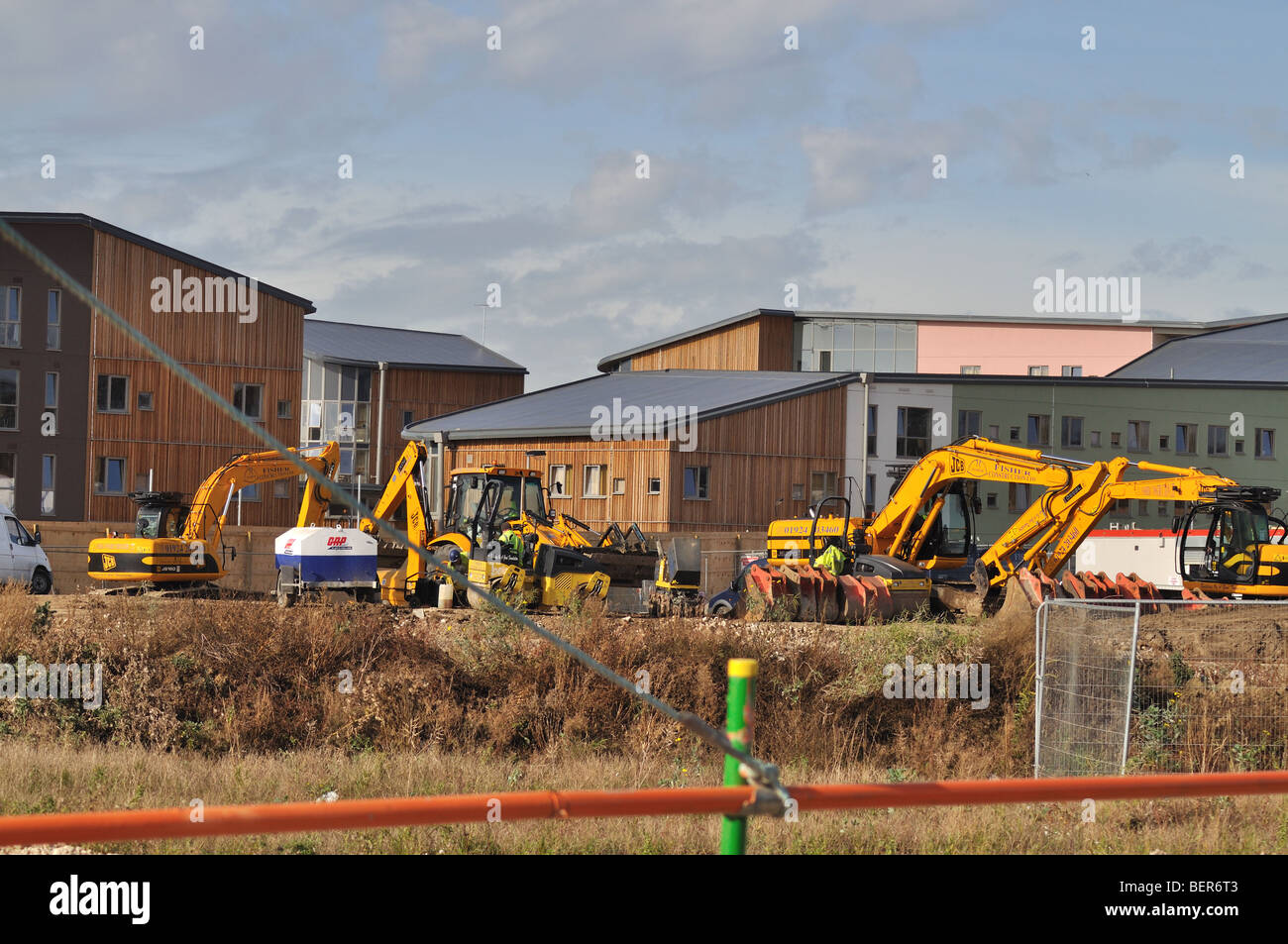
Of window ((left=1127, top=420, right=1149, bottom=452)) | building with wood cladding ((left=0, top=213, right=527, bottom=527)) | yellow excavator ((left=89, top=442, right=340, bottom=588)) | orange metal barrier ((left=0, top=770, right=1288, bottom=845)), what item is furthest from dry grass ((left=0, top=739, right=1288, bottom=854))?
window ((left=1127, top=420, right=1149, bottom=452))

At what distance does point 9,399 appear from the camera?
4406 cm

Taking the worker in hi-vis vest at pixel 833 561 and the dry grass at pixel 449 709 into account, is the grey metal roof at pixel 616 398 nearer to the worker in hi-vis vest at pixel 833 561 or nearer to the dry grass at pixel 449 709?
the worker in hi-vis vest at pixel 833 561

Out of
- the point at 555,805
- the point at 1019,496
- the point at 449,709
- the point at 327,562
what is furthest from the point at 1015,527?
the point at 1019,496

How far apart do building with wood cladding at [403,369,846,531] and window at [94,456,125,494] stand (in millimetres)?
11637

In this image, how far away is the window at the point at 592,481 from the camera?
155 ft

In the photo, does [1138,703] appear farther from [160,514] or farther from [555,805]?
[160,514]

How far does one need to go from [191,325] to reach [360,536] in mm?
24613

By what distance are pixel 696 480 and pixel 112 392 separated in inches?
751

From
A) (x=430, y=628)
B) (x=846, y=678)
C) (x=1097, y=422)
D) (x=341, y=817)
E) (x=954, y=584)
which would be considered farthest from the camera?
(x=1097, y=422)

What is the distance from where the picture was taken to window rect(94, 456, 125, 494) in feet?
148

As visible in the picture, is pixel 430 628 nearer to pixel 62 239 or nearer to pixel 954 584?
pixel 954 584

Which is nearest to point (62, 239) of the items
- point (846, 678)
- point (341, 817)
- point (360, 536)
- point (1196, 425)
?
point (360, 536)
